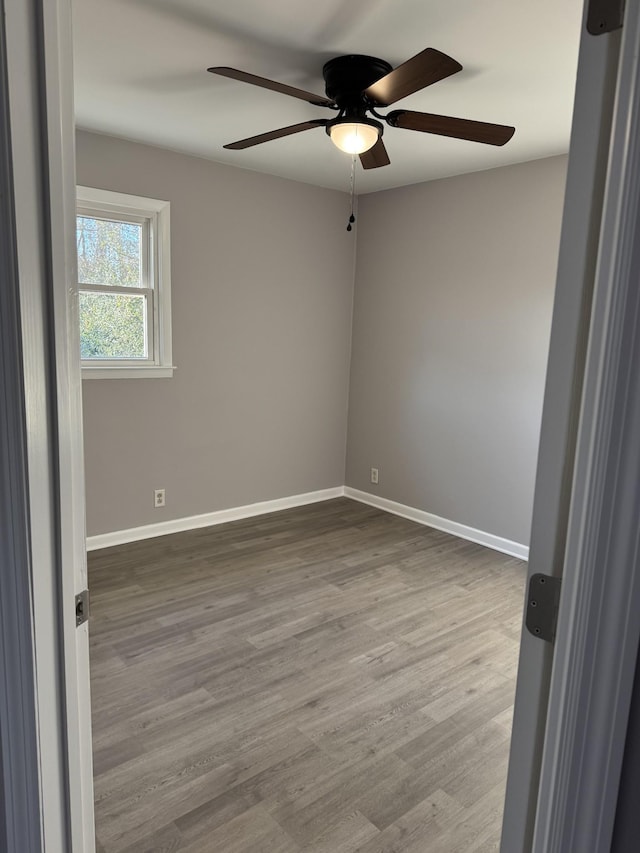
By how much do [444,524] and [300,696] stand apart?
2.31 m

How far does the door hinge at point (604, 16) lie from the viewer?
657 mm

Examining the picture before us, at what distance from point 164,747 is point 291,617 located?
3.45 ft

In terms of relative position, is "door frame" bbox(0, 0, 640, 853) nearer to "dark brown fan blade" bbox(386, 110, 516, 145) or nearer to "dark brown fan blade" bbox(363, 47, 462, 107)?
"dark brown fan blade" bbox(363, 47, 462, 107)

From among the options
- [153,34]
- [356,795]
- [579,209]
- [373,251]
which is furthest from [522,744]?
[373,251]

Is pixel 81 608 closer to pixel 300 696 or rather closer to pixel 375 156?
pixel 300 696

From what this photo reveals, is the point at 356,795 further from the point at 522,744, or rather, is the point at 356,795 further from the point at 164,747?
the point at 522,744

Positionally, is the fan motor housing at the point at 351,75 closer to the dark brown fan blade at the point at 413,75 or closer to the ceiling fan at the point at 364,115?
the ceiling fan at the point at 364,115

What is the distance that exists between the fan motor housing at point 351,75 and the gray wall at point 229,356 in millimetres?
1742

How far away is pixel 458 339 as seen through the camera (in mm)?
4234

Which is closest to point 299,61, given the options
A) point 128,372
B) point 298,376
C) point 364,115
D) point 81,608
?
point 364,115

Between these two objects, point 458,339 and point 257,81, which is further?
point 458,339

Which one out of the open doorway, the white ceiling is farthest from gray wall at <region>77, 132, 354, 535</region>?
the white ceiling

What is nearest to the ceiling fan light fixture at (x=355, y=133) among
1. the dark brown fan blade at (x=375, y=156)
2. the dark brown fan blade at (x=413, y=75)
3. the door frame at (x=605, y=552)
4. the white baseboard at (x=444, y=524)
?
the dark brown fan blade at (x=413, y=75)

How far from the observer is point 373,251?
15.7 ft
